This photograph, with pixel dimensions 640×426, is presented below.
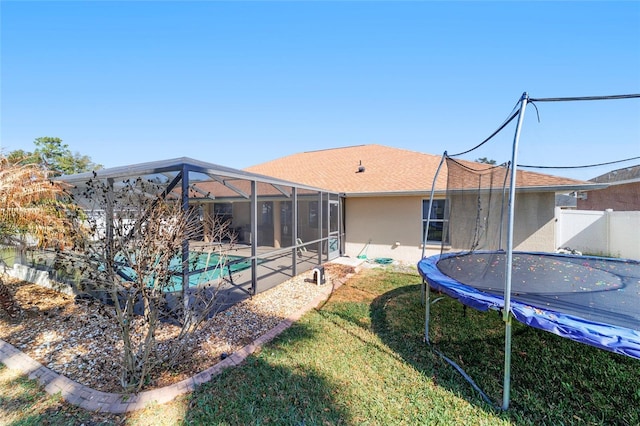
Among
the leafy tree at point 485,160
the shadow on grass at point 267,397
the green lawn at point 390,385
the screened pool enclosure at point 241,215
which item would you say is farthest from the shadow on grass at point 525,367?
the screened pool enclosure at point 241,215

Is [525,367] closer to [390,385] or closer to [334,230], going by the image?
[390,385]

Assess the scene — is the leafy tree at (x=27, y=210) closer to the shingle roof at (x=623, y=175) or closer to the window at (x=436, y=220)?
the window at (x=436, y=220)

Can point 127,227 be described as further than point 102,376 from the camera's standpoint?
No

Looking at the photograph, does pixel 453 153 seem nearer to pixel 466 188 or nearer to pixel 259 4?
pixel 466 188

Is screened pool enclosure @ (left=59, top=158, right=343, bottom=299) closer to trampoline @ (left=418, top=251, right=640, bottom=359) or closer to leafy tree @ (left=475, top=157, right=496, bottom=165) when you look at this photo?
trampoline @ (left=418, top=251, right=640, bottom=359)

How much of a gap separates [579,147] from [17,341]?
10553 millimetres

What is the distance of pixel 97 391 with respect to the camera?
2828mm

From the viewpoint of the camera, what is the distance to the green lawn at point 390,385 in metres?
2.59

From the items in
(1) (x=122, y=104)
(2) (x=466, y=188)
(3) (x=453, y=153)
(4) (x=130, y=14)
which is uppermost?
(4) (x=130, y=14)

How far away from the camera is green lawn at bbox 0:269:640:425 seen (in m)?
2.59

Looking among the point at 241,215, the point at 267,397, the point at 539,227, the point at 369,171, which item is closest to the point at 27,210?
the point at 267,397

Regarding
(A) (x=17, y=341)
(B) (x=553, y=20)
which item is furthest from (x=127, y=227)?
(B) (x=553, y=20)

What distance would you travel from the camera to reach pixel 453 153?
16.9 feet

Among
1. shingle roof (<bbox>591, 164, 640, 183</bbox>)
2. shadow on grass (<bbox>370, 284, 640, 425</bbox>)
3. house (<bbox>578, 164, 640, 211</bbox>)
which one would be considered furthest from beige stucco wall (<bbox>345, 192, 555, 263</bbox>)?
shadow on grass (<bbox>370, 284, 640, 425</bbox>)
